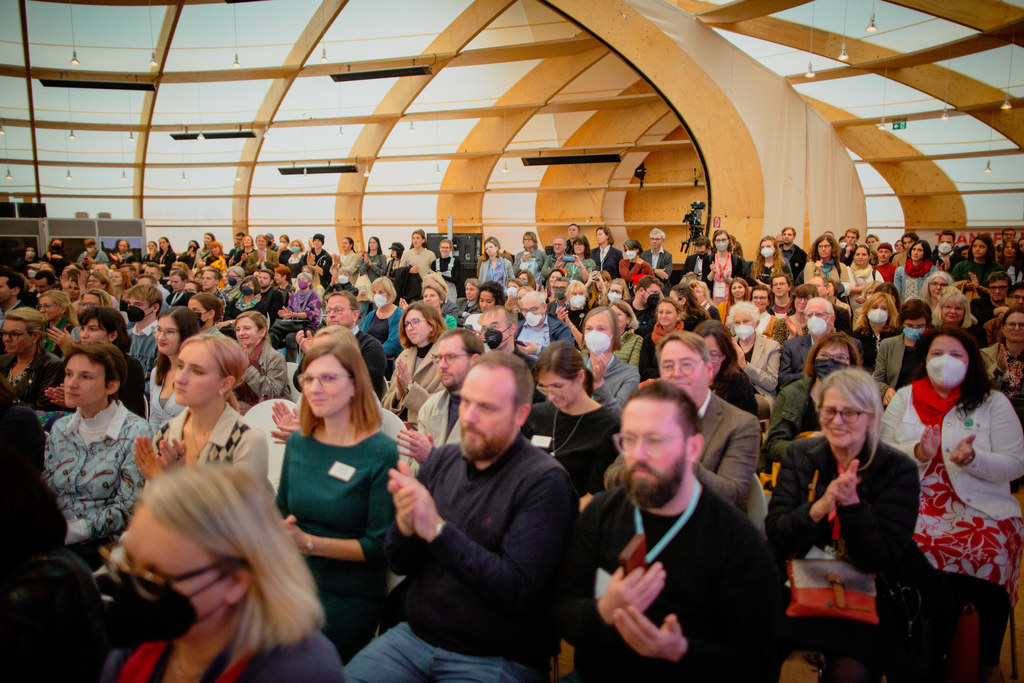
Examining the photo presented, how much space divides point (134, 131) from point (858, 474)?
22237 mm

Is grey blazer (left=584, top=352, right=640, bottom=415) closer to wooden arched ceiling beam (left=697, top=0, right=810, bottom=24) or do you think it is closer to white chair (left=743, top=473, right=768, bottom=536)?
white chair (left=743, top=473, right=768, bottom=536)

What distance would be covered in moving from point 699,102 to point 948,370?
8.57 meters

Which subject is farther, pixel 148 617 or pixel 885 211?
pixel 885 211

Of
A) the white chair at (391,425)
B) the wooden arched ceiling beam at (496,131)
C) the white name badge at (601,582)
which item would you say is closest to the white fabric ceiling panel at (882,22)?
the wooden arched ceiling beam at (496,131)

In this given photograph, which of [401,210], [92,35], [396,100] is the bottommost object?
[401,210]

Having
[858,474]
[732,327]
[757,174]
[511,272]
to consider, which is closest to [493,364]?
[858,474]

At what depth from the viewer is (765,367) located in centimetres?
454

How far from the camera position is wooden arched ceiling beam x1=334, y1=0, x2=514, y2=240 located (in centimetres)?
1402

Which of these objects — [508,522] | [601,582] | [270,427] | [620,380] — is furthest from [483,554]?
[620,380]

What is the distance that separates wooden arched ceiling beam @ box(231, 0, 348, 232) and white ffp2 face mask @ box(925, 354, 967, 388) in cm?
1455

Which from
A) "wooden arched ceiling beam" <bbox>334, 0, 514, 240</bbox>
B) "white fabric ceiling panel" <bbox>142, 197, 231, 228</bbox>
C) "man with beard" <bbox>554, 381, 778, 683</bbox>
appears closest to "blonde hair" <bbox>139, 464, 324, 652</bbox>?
"man with beard" <bbox>554, 381, 778, 683</bbox>

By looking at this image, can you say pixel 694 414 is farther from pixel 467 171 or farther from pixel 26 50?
pixel 26 50

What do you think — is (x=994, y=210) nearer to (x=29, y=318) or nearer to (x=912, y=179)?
(x=912, y=179)

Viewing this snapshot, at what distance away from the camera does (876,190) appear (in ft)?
58.4
